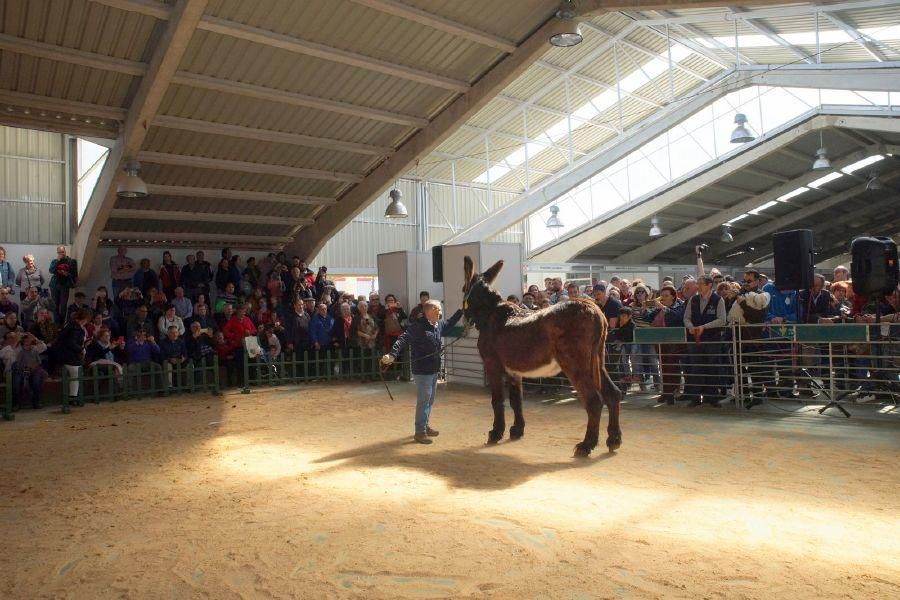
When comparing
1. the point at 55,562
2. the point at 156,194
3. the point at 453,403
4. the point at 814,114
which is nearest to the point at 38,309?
the point at 156,194

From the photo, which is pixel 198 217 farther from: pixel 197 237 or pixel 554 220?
pixel 554 220

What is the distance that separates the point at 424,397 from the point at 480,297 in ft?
4.90

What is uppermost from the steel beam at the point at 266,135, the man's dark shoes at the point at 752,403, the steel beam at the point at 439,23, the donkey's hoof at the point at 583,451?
the steel beam at the point at 439,23

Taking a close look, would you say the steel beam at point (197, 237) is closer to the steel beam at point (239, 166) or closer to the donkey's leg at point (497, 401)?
the steel beam at point (239, 166)

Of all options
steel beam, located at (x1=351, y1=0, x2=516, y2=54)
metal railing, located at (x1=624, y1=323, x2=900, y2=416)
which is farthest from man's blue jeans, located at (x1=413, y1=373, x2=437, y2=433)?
steel beam, located at (x1=351, y1=0, x2=516, y2=54)

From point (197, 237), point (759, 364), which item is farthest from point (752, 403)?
point (197, 237)

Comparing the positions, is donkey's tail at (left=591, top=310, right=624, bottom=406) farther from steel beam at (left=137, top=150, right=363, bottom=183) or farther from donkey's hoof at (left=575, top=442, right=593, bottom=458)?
steel beam at (left=137, top=150, right=363, bottom=183)

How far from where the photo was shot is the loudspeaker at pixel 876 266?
8859mm

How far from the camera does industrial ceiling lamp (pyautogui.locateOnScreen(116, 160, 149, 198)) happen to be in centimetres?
1304

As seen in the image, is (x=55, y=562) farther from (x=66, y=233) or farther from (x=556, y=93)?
(x=556, y=93)

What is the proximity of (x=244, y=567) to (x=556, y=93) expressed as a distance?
2171cm

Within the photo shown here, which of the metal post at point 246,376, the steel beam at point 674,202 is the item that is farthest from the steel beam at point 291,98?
the steel beam at point 674,202

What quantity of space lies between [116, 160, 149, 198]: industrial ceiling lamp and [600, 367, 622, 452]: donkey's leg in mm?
10303

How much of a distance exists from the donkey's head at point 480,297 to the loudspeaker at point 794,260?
4.56 m
